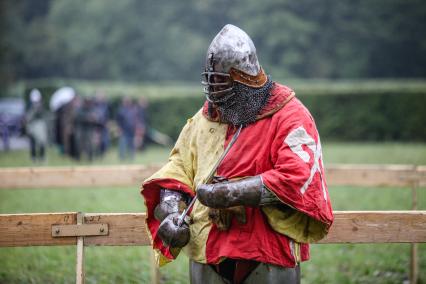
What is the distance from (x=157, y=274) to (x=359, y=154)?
1640cm

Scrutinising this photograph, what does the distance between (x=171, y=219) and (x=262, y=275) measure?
0.58 metres

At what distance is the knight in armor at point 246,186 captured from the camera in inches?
137

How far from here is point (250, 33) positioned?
51.4m

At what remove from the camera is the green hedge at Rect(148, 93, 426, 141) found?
2783 cm

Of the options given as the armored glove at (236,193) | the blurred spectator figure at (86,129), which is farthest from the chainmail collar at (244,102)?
the blurred spectator figure at (86,129)

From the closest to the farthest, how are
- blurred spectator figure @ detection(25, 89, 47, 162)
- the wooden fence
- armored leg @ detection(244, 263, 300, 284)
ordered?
armored leg @ detection(244, 263, 300, 284), the wooden fence, blurred spectator figure @ detection(25, 89, 47, 162)

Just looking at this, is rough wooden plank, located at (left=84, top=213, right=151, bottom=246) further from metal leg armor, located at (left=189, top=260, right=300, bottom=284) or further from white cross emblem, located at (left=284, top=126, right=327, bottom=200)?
white cross emblem, located at (left=284, top=126, right=327, bottom=200)

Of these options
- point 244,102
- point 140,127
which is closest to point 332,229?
point 244,102

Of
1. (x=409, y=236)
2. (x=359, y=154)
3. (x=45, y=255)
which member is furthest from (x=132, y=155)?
(x=409, y=236)

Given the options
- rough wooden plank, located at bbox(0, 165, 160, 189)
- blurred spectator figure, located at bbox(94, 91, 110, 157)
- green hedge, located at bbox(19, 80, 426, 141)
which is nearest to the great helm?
rough wooden plank, located at bbox(0, 165, 160, 189)

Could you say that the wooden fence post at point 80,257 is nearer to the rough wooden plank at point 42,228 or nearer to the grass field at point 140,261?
the rough wooden plank at point 42,228

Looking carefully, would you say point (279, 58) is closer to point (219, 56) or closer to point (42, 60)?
point (42, 60)

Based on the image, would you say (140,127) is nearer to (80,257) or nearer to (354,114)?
(354,114)

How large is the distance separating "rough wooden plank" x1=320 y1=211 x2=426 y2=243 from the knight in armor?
81cm
